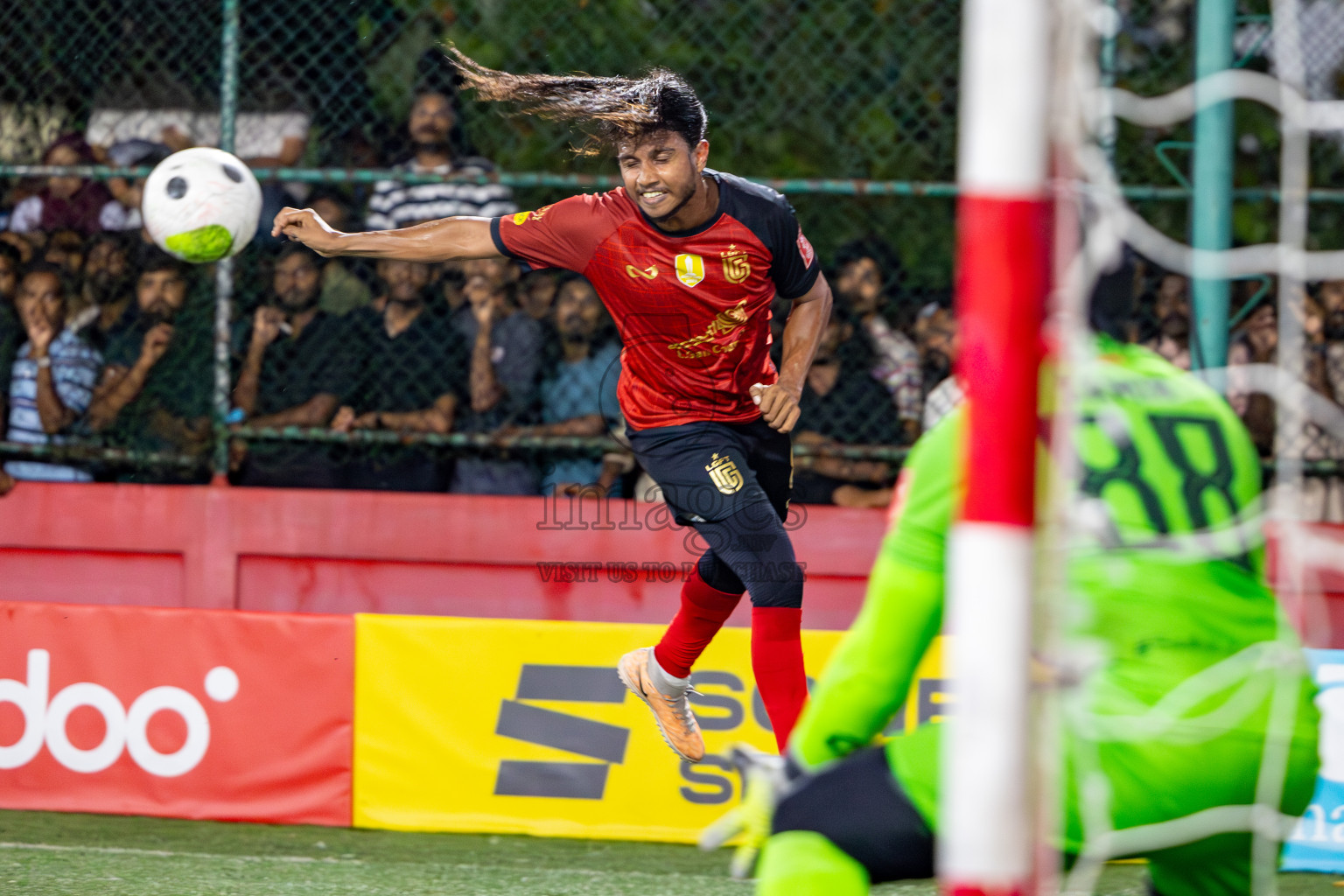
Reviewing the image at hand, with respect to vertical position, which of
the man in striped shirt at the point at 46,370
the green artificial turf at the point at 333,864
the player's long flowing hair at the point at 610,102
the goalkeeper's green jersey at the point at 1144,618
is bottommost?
the green artificial turf at the point at 333,864

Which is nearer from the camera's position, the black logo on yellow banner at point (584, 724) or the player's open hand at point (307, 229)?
the player's open hand at point (307, 229)

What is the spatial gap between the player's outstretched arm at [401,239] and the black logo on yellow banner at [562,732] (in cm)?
164

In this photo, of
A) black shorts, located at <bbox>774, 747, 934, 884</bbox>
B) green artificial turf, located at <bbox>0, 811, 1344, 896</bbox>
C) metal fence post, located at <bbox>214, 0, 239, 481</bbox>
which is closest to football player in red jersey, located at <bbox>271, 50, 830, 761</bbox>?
green artificial turf, located at <bbox>0, 811, 1344, 896</bbox>

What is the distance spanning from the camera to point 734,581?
4.10 metres

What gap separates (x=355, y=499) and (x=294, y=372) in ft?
1.93

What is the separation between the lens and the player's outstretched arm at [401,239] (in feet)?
12.3

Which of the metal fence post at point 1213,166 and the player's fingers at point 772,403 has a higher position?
the metal fence post at point 1213,166

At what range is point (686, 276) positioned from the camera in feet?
13.2

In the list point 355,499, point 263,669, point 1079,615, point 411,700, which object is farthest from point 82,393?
point 1079,615

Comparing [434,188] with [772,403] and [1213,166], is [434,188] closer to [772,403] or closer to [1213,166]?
[772,403]

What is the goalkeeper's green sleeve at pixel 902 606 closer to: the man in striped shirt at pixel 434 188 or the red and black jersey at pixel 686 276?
the red and black jersey at pixel 686 276

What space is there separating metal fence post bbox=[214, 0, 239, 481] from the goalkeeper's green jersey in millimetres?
4338

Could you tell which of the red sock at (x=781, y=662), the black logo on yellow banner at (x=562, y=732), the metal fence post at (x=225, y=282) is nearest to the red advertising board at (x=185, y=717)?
the black logo on yellow banner at (x=562, y=732)

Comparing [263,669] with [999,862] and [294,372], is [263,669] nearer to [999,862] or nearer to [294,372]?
[294,372]
